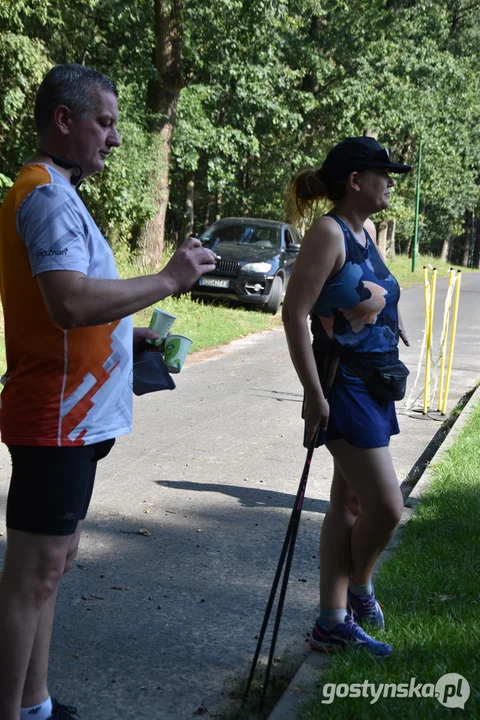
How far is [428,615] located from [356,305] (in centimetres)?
145

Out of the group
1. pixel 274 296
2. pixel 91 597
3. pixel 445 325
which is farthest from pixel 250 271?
pixel 91 597

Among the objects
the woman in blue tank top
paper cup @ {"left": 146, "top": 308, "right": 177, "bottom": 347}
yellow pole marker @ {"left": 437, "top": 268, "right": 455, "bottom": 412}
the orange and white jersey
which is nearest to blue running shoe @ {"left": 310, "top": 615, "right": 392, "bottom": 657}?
the woman in blue tank top

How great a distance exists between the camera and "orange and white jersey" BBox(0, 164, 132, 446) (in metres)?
2.41

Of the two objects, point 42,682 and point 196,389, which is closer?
point 42,682

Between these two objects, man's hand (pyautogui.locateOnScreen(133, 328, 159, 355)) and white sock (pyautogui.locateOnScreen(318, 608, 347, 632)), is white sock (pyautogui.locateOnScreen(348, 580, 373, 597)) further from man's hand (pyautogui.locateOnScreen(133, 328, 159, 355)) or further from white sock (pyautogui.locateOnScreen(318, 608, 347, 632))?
man's hand (pyautogui.locateOnScreen(133, 328, 159, 355))

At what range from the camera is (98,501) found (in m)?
5.93

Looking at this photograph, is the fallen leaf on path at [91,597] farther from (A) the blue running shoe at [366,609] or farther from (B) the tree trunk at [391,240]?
(B) the tree trunk at [391,240]

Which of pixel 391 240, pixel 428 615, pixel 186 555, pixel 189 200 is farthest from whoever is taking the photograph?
pixel 391 240

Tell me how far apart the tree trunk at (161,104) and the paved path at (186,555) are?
36.7 feet

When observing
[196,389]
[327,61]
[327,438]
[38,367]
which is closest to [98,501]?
[327,438]

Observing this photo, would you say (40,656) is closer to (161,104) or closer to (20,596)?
(20,596)

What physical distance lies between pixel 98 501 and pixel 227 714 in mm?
2840

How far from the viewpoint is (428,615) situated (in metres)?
3.98

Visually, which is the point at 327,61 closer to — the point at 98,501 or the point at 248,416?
the point at 248,416
